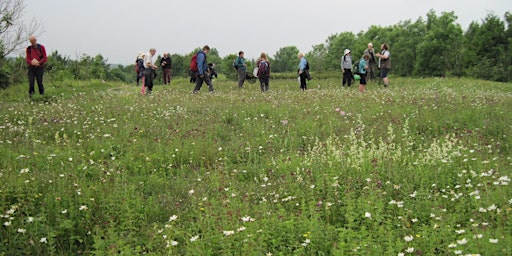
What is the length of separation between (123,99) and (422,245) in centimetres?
1183

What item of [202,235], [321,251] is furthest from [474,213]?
[202,235]

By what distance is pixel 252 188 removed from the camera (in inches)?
236

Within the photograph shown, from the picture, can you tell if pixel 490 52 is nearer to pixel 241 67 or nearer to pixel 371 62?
pixel 371 62

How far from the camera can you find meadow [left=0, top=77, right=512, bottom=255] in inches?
165

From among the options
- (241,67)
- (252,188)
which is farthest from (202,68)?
(252,188)

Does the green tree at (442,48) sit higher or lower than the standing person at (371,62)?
higher

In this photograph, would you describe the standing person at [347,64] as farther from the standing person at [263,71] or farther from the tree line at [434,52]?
the tree line at [434,52]

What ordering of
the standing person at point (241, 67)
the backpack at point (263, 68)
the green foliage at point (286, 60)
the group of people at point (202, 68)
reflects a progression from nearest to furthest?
the group of people at point (202, 68) < the backpack at point (263, 68) < the standing person at point (241, 67) < the green foliage at point (286, 60)

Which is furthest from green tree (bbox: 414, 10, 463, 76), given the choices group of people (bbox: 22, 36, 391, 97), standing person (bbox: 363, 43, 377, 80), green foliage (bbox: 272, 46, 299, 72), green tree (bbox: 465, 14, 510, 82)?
green foliage (bbox: 272, 46, 299, 72)

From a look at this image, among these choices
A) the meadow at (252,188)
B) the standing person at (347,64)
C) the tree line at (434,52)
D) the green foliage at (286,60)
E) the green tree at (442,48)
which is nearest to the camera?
the meadow at (252,188)

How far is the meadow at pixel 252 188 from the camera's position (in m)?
4.20

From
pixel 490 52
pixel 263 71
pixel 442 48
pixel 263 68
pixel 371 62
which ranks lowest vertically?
pixel 263 71

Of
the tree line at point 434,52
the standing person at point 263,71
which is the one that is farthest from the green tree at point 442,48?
the standing person at point 263,71

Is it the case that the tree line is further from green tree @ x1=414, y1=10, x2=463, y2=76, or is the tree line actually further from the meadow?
the meadow
